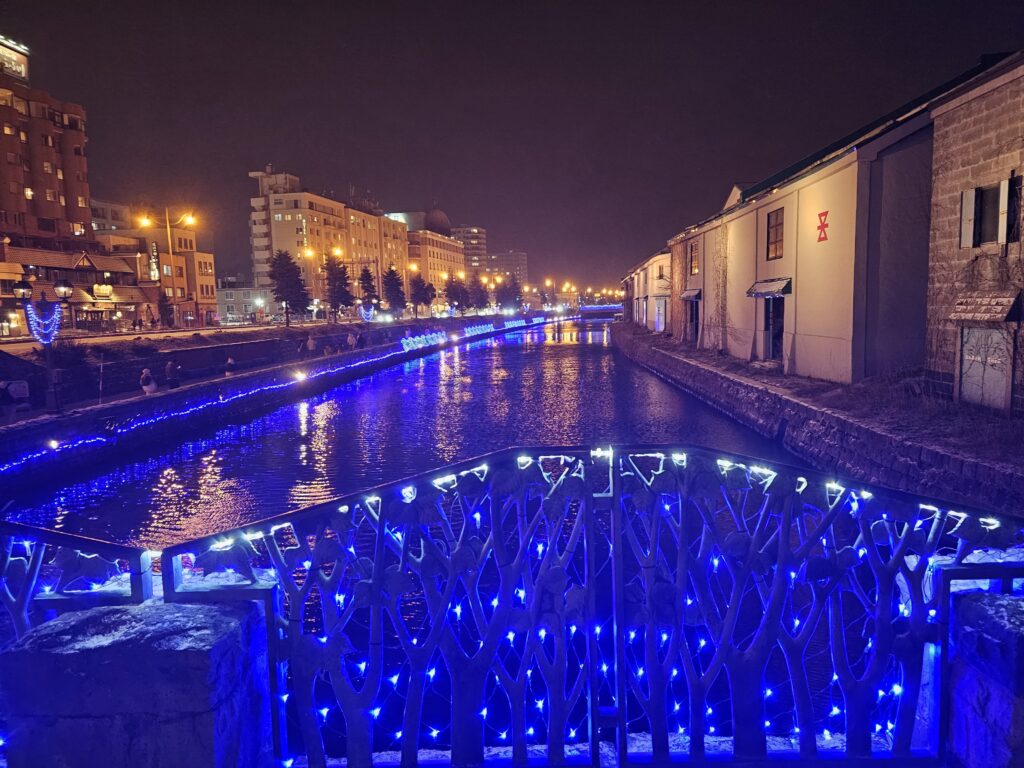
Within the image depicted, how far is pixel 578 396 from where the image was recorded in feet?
87.5

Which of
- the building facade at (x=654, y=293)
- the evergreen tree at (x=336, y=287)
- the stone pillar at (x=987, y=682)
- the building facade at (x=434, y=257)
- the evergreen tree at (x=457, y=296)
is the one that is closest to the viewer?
the stone pillar at (x=987, y=682)

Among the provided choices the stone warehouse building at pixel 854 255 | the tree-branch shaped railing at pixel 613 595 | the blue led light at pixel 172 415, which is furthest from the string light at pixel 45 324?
the stone warehouse building at pixel 854 255

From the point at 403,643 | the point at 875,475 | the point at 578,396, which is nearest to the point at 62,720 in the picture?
the point at 403,643

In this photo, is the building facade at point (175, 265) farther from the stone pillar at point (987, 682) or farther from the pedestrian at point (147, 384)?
the stone pillar at point (987, 682)

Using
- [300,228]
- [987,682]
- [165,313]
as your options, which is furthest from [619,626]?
[300,228]

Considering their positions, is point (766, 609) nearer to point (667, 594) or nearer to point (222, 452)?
point (667, 594)

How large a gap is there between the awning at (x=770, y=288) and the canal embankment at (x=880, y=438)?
2851mm

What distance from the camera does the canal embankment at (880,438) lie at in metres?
9.12

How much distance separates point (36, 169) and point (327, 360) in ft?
178

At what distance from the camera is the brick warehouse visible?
463 inches

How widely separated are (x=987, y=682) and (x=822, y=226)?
18387 mm

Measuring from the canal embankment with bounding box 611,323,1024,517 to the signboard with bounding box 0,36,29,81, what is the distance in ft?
305

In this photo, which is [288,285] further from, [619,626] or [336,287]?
[619,626]

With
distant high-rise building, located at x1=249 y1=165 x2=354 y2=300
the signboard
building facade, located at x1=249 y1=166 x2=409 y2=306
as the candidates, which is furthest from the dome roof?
the signboard
